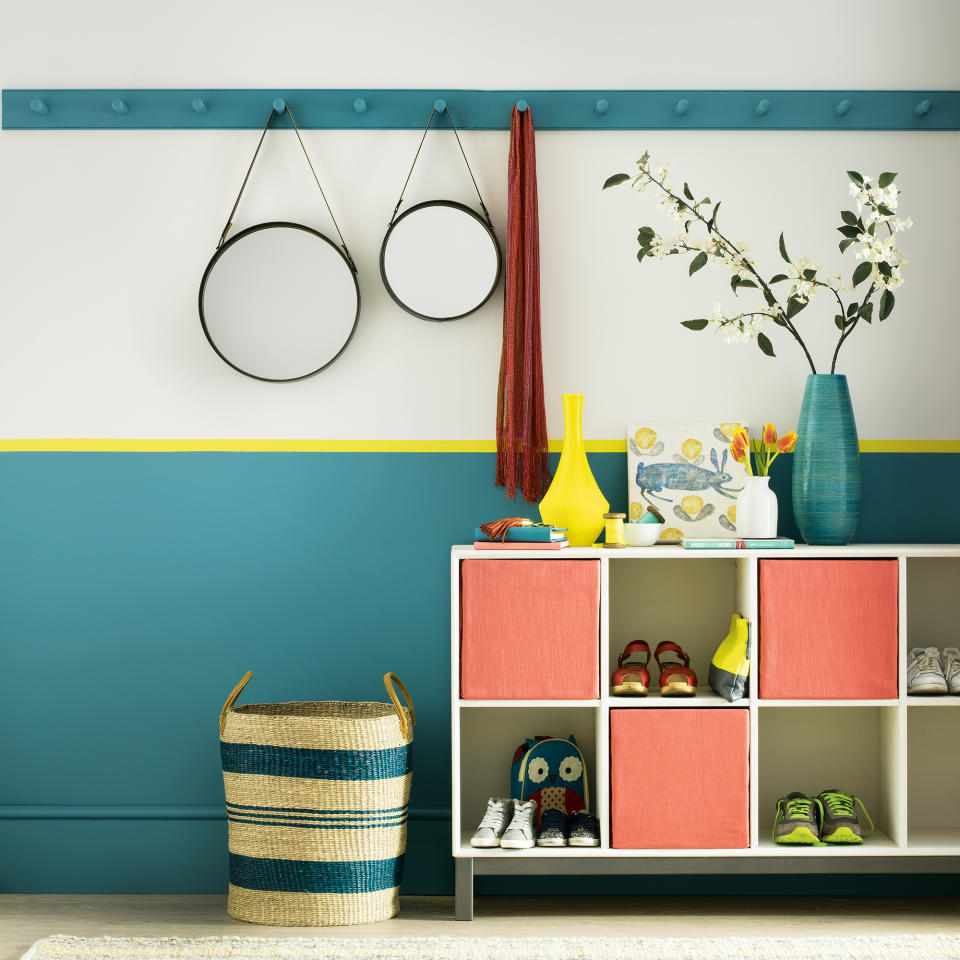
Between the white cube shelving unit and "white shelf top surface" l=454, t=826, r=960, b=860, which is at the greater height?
the white cube shelving unit

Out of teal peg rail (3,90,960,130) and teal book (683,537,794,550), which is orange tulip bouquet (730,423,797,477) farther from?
teal peg rail (3,90,960,130)

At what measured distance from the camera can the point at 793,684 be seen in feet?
7.22

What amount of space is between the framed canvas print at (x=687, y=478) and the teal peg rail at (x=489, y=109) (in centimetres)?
90

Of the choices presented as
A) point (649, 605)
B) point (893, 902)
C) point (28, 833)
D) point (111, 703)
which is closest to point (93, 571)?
point (111, 703)

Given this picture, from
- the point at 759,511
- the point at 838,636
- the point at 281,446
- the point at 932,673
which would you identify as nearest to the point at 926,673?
the point at 932,673

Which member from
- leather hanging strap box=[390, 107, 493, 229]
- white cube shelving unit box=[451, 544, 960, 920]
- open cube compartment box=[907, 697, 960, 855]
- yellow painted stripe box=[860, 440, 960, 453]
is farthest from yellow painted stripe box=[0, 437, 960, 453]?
open cube compartment box=[907, 697, 960, 855]

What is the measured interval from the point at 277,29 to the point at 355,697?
Answer: 76.0 inches

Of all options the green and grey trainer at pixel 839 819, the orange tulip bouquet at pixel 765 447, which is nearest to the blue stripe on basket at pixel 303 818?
the green and grey trainer at pixel 839 819

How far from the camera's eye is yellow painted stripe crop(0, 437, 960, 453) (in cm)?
256

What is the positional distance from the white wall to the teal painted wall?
0.43 feet

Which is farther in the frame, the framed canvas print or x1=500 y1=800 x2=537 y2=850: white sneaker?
the framed canvas print

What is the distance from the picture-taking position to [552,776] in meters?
2.43

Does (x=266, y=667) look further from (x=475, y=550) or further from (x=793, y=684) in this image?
(x=793, y=684)

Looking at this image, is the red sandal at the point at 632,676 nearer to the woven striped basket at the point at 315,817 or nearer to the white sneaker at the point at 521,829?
the white sneaker at the point at 521,829
